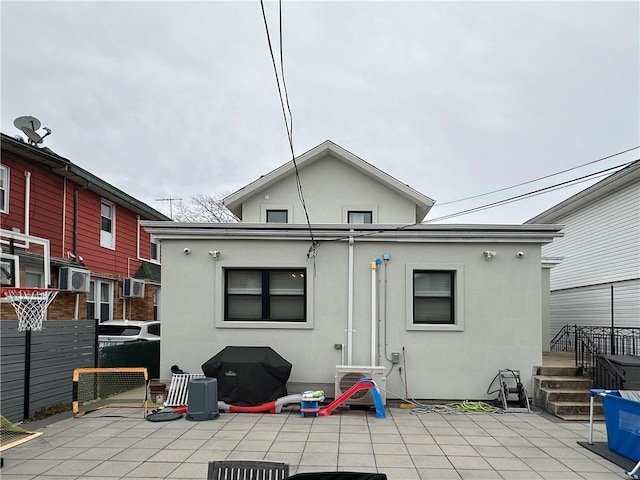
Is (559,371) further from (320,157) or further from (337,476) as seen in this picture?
(320,157)

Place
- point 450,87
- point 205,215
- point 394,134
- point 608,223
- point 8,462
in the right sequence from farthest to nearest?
point 205,215 < point 394,134 < point 608,223 < point 450,87 < point 8,462

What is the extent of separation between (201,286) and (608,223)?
38.0 ft

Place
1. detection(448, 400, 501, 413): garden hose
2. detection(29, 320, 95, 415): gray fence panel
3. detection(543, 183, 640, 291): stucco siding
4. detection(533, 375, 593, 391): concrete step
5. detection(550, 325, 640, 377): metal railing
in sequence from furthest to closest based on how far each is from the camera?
detection(543, 183, 640, 291): stucco siding → detection(550, 325, 640, 377): metal railing → detection(533, 375, 593, 391): concrete step → detection(448, 400, 501, 413): garden hose → detection(29, 320, 95, 415): gray fence panel

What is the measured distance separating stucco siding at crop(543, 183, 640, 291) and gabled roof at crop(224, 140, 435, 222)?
5091 millimetres

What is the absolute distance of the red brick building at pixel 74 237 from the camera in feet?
35.1

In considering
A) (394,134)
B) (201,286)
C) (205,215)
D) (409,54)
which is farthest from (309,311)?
(205,215)

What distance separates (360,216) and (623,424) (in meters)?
8.38

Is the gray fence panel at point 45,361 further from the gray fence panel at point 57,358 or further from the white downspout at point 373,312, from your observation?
the white downspout at point 373,312

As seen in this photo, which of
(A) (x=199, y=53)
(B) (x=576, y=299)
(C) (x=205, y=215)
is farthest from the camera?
(C) (x=205, y=215)

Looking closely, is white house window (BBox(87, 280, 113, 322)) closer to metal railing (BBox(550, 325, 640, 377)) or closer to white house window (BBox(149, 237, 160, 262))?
white house window (BBox(149, 237, 160, 262))

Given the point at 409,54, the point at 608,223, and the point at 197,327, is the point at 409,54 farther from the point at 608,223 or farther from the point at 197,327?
the point at 608,223

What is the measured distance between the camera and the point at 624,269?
1160 cm

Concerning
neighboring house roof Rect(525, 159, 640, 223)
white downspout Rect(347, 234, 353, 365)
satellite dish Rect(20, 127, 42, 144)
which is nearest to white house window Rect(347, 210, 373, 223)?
white downspout Rect(347, 234, 353, 365)

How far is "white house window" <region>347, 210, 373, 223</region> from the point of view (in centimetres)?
1283
